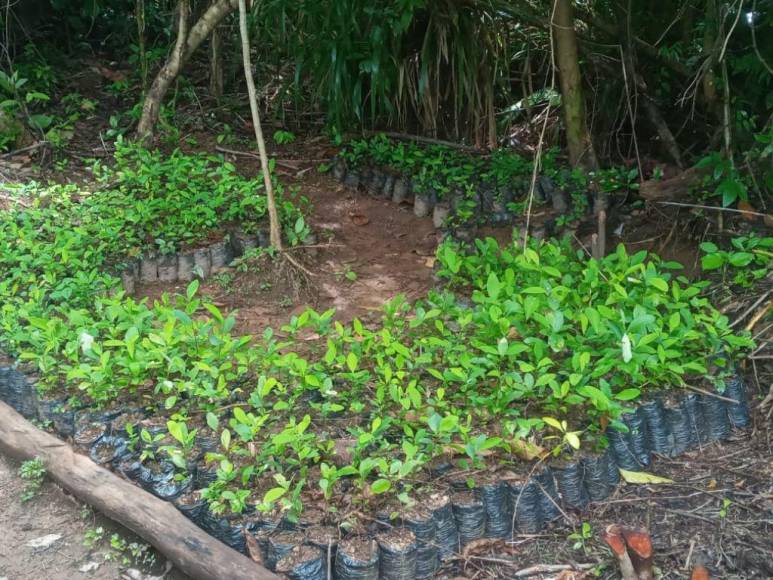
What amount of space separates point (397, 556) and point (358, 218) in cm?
326

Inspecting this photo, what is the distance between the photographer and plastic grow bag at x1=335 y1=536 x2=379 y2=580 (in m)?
2.40

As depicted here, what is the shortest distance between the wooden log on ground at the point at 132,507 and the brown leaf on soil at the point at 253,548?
3cm

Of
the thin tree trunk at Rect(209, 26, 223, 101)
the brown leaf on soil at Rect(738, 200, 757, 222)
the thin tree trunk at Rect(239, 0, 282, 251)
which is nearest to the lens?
the brown leaf on soil at Rect(738, 200, 757, 222)

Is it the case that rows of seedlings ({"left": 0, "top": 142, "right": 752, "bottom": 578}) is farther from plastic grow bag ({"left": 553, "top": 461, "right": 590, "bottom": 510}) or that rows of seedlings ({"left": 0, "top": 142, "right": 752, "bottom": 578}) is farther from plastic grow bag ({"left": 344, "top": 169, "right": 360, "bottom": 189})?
plastic grow bag ({"left": 344, "top": 169, "right": 360, "bottom": 189})

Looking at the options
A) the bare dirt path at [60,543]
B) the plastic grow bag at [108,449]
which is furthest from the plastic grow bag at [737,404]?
the plastic grow bag at [108,449]

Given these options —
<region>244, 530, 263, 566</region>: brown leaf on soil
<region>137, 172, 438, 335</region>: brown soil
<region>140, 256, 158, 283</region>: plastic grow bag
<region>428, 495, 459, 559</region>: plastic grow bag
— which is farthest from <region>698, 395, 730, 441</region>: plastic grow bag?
<region>140, 256, 158, 283</region>: plastic grow bag

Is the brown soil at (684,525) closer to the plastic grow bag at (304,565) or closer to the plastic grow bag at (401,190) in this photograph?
the plastic grow bag at (304,565)

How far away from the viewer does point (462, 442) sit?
111 inches

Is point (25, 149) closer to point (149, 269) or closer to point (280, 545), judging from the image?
point (149, 269)

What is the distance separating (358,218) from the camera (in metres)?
5.40

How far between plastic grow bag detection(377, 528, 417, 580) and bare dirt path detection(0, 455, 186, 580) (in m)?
0.76

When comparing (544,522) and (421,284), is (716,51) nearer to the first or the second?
(421,284)

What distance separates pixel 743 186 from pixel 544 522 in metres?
2.05

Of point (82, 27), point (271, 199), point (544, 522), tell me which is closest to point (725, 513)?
point (544, 522)
